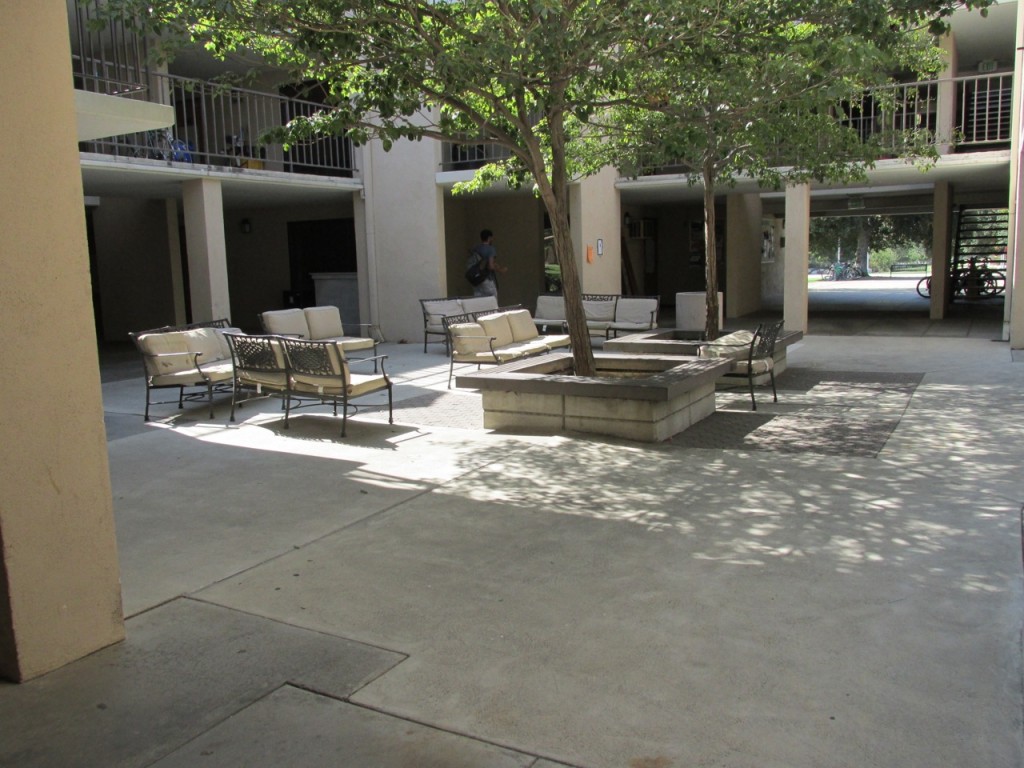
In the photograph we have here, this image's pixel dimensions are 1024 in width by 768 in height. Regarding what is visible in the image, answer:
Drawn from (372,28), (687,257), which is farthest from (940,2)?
(687,257)

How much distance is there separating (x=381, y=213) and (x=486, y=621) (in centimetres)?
1344

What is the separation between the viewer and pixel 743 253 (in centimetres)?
2173

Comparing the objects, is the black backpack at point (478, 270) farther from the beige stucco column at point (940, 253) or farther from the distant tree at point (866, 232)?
the distant tree at point (866, 232)

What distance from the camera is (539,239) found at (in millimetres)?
19953

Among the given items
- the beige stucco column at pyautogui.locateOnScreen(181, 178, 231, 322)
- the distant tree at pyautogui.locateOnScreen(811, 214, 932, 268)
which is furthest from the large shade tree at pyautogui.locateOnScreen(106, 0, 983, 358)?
the distant tree at pyautogui.locateOnScreen(811, 214, 932, 268)

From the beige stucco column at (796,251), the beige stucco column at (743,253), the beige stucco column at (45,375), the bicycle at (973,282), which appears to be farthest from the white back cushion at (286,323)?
the bicycle at (973,282)

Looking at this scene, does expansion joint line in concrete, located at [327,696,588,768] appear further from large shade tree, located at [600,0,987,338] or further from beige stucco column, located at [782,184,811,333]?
beige stucco column, located at [782,184,811,333]

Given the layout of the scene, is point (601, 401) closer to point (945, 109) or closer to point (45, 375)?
point (45, 375)

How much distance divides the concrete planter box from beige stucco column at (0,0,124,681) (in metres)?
4.63

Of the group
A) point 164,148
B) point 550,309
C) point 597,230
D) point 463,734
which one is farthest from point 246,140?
point 463,734

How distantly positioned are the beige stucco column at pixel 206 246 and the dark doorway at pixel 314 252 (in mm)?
6081

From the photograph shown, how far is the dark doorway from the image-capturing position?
1950 cm

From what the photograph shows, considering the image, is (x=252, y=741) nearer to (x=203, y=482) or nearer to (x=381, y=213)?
(x=203, y=482)

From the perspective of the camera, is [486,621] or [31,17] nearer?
[31,17]
